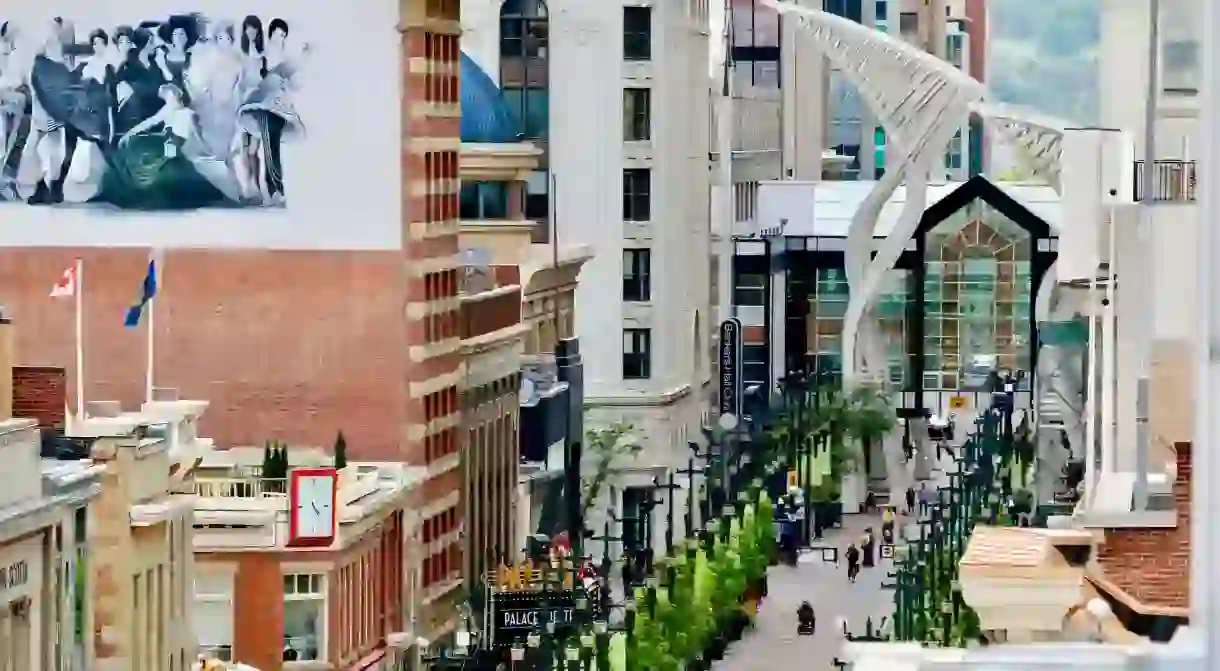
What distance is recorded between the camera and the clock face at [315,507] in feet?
125

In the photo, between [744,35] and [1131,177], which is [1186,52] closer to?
[1131,177]

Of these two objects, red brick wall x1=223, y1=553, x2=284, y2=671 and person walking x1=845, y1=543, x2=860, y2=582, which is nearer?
red brick wall x1=223, y1=553, x2=284, y2=671

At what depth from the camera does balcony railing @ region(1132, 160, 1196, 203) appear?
26987 mm

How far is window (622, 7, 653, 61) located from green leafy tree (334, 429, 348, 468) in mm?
32171

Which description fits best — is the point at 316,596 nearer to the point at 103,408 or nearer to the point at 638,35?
the point at 103,408

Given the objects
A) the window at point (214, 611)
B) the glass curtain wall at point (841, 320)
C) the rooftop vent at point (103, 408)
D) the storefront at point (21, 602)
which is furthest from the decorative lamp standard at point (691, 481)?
the storefront at point (21, 602)

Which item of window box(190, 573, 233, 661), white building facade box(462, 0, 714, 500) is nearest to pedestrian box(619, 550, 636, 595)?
white building facade box(462, 0, 714, 500)

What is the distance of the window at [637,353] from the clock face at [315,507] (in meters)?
39.0

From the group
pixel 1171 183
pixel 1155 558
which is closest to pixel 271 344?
pixel 1171 183

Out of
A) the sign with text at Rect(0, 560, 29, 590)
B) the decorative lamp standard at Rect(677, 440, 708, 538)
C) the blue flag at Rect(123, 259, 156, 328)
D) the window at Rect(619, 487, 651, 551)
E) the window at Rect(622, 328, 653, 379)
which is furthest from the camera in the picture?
the window at Rect(622, 328, 653, 379)

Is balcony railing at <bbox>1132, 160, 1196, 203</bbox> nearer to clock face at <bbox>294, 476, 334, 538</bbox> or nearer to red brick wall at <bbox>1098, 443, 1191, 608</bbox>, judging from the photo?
red brick wall at <bbox>1098, 443, 1191, 608</bbox>

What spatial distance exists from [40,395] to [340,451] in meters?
12.4

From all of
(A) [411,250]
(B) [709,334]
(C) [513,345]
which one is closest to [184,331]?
(A) [411,250]

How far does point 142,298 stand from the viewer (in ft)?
136
